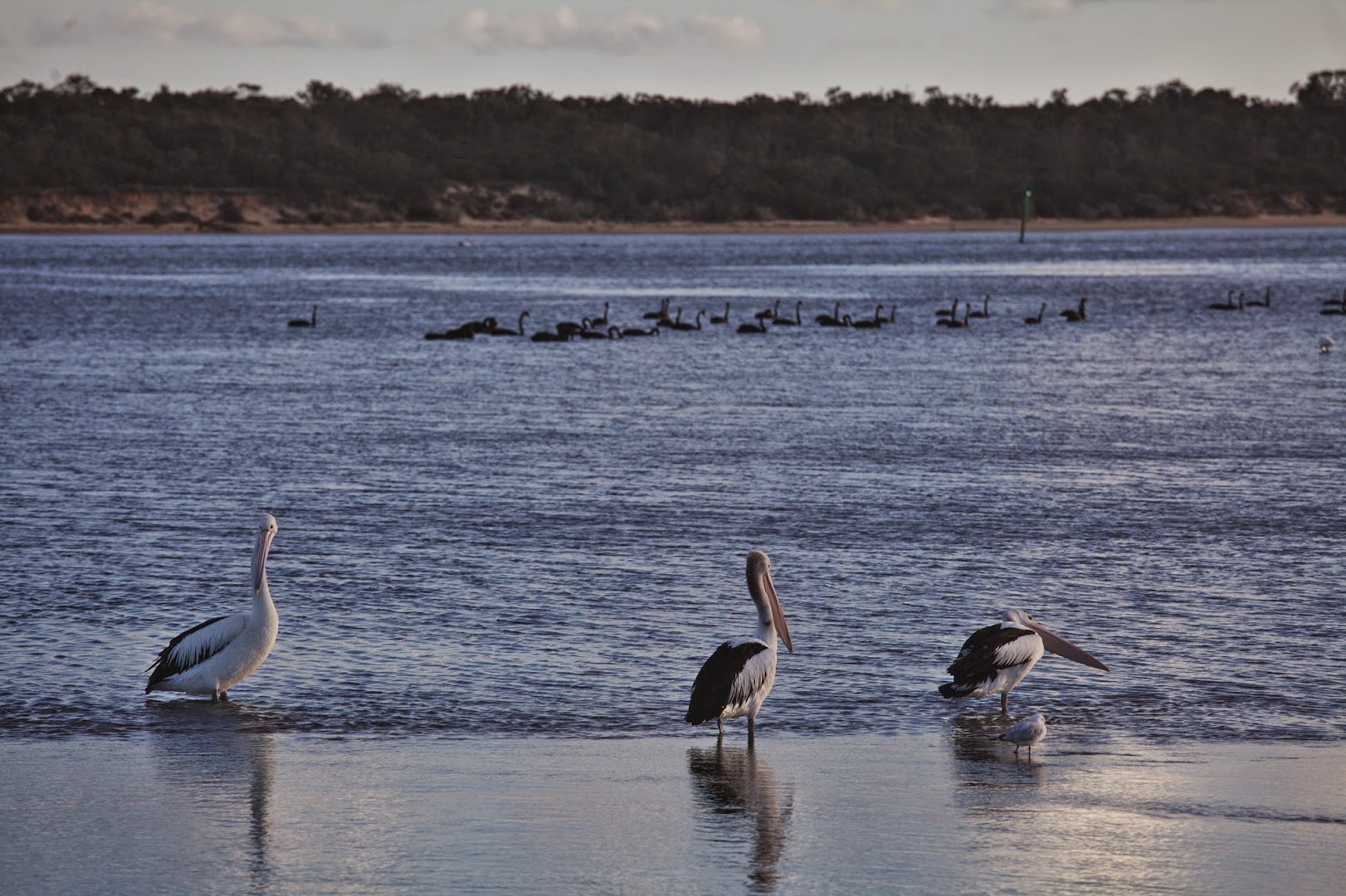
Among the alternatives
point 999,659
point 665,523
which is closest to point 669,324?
point 665,523

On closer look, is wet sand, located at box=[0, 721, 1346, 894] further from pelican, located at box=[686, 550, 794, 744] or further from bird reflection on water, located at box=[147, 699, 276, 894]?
pelican, located at box=[686, 550, 794, 744]

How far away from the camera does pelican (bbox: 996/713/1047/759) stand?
27.6ft

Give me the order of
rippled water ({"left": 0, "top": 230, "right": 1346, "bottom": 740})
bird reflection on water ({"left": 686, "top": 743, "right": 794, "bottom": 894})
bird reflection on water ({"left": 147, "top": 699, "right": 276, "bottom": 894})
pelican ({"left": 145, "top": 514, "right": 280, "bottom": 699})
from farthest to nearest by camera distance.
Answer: rippled water ({"left": 0, "top": 230, "right": 1346, "bottom": 740}), pelican ({"left": 145, "top": 514, "right": 280, "bottom": 699}), bird reflection on water ({"left": 147, "top": 699, "right": 276, "bottom": 894}), bird reflection on water ({"left": 686, "top": 743, "right": 794, "bottom": 894})

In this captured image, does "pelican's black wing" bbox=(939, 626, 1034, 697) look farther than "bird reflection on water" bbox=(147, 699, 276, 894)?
Yes

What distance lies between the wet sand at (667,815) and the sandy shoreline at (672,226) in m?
170

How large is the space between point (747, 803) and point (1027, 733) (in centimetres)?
159

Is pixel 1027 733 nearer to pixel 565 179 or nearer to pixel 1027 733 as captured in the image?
pixel 1027 733

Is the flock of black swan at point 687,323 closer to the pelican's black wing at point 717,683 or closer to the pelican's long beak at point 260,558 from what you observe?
the pelican's long beak at point 260,558

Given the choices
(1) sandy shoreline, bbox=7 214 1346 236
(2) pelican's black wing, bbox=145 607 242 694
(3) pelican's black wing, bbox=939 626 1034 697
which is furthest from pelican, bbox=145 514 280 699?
(1) sandy shoreline, bbox=7 214 1346 236

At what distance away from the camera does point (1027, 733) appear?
331 inches

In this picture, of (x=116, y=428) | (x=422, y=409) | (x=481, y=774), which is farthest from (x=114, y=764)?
(x=422, y=409)

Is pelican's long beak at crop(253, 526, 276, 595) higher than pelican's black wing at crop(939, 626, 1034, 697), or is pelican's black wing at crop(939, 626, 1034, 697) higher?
pelican's long beak at crop(253, 526, 276, 595)

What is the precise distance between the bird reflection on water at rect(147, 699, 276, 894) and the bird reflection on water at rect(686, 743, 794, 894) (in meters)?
1.87

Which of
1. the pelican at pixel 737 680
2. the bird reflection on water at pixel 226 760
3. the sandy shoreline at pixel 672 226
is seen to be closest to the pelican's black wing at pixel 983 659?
the pelican at pixel 737 680
